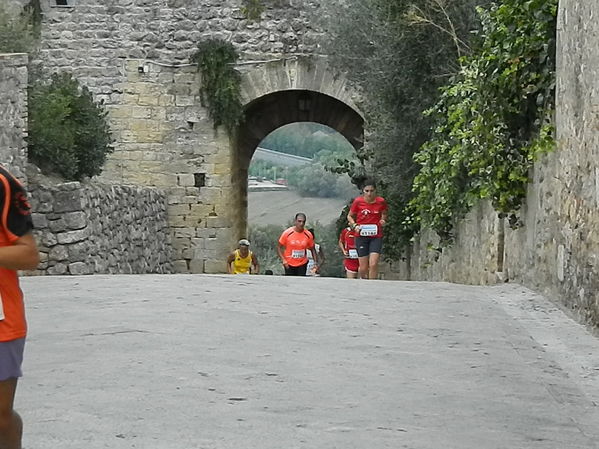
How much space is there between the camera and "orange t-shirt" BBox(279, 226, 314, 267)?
15.7m

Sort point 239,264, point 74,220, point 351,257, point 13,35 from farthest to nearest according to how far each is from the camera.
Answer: point 13,35 < point 351,257 < point 239,264 < point 74,220

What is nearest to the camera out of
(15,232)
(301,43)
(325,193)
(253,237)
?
(15,232)

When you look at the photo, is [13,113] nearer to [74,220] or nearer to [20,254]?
[74,220]

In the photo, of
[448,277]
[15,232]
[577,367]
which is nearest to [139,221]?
[448,277]

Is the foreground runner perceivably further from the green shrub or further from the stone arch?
the stone arch

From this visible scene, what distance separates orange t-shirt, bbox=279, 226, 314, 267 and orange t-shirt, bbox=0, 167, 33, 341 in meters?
11.8

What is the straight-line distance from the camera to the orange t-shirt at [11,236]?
391 cm

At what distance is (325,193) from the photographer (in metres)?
56.3

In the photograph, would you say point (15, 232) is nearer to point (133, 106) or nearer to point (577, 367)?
point (577, 367)

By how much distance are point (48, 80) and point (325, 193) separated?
36635mm

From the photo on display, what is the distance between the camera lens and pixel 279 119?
24.2 m

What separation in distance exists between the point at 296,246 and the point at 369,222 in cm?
115

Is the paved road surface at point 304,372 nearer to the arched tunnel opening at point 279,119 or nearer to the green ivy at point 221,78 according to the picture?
the green ivy at point 221,78

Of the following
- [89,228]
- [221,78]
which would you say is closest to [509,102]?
[89,228]
